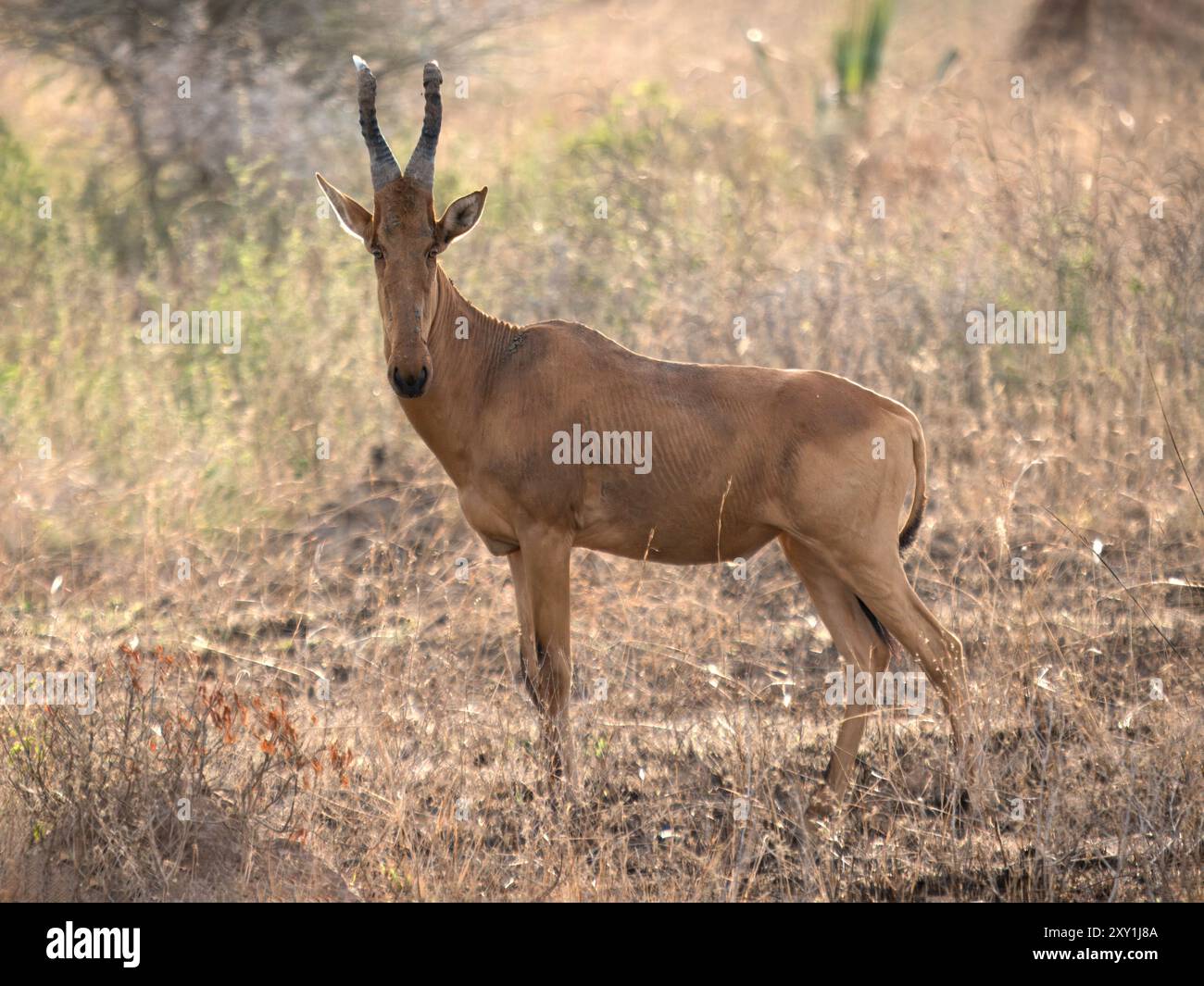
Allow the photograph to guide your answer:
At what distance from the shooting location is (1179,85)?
16.2m

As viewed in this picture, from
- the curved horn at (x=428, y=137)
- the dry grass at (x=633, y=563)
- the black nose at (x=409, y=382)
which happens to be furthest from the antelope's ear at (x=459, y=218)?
the dry grass at (x=633, y=563)

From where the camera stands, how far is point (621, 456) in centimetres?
700

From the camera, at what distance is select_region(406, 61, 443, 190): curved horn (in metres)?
6.59

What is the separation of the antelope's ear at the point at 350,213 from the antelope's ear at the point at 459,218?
1.15ft

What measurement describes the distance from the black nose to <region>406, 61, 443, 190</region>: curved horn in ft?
2.91

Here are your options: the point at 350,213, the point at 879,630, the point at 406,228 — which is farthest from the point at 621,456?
the point at 350,213

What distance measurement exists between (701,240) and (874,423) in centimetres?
571

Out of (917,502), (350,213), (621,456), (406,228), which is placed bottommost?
(917,502)

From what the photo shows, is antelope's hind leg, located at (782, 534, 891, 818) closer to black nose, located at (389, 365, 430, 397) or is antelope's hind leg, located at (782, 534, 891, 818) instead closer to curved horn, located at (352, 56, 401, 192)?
black nose, located at (389, 365, 430, 397)

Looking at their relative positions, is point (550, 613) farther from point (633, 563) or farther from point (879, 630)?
point (633, 563)

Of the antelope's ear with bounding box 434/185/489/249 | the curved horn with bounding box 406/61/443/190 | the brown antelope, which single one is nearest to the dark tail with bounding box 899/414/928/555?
the brown antelope

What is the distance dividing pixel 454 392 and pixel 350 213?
3.21 ft

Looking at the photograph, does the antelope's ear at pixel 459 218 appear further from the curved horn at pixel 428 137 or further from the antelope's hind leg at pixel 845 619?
the antelope's hind leg at pixel 845 619

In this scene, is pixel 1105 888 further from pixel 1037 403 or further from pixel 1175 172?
pixel 1175 172
